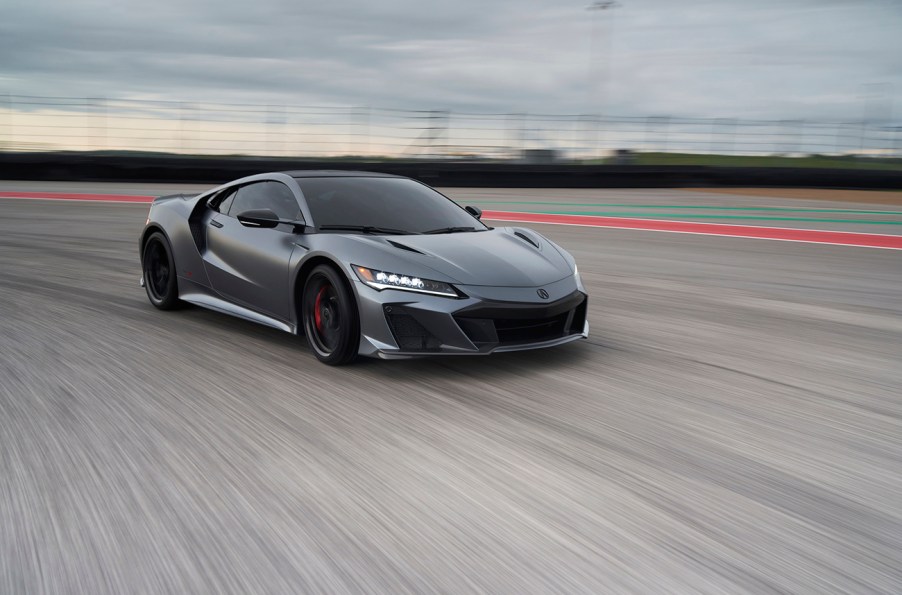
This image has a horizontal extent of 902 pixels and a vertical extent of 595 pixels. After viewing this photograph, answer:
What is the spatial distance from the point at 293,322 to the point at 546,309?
163 centimetres

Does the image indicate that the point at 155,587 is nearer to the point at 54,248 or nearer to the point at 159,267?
the point at 159,267

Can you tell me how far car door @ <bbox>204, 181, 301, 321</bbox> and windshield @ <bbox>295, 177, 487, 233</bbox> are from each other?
0.65 feet

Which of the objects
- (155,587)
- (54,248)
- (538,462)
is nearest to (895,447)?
(538,462)

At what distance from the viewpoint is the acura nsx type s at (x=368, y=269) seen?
197 inches

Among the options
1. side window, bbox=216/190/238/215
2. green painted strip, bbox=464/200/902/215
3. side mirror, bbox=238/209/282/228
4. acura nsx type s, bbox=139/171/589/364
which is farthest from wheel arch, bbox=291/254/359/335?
green painted strip, bbox=464/200/902/215

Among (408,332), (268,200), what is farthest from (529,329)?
(268,200)

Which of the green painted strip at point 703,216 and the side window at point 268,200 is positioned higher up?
the side window at point 268,200

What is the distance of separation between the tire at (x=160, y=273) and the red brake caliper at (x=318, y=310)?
6.66 feet

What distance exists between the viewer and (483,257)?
17.8 feet

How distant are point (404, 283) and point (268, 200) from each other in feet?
5.69

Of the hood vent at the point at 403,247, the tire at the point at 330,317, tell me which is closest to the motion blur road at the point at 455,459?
the tire at the point at 330,317

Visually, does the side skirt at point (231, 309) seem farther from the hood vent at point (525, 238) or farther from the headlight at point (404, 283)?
the hood vent at point (525, 238)

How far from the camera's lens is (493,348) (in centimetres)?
502

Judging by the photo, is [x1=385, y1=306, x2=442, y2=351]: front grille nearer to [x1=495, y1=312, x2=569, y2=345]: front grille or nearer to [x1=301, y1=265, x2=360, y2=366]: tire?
[x1=301, y1=265, x2=360, y2=366]: tire
